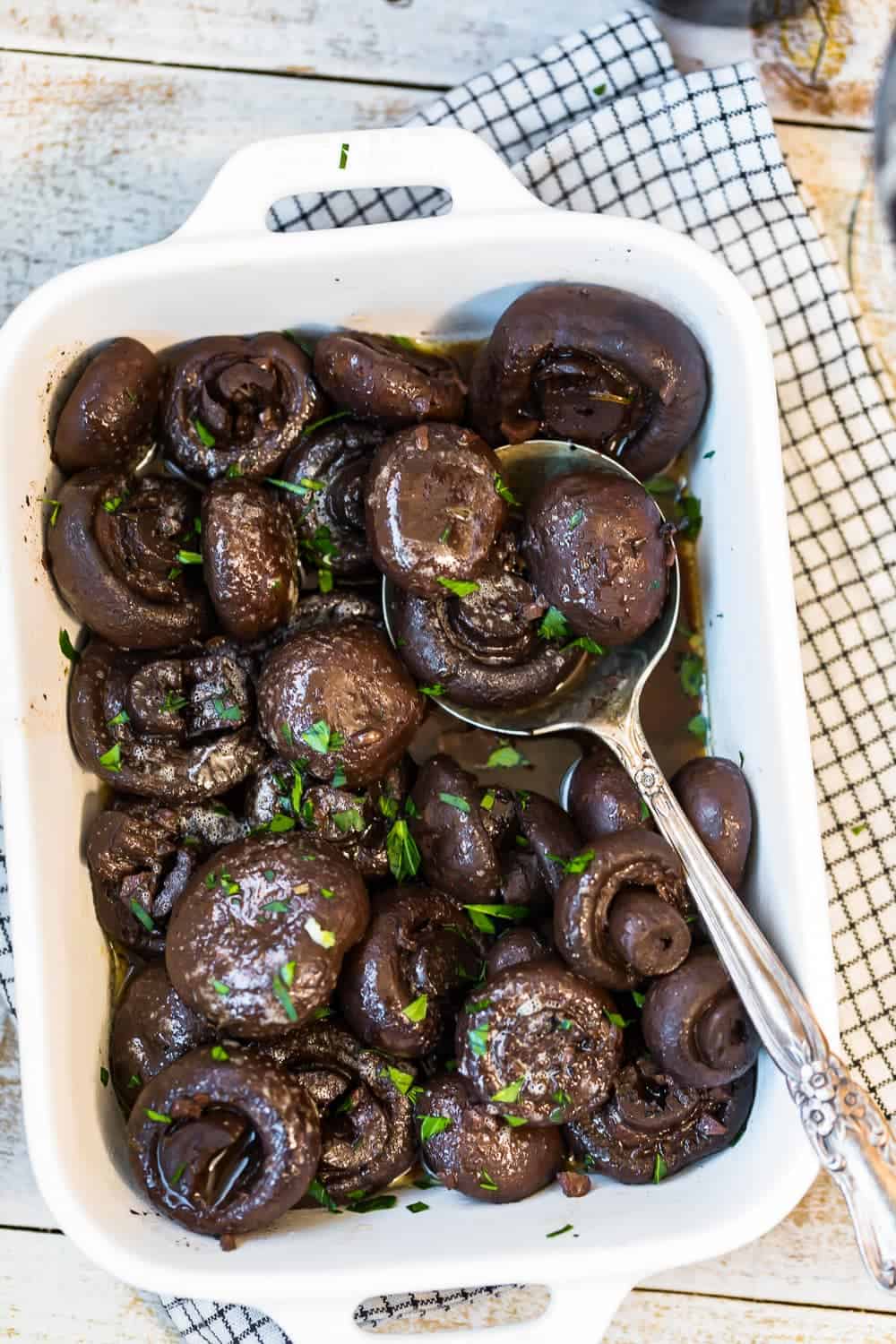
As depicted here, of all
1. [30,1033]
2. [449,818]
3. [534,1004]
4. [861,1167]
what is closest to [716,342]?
[449,818]

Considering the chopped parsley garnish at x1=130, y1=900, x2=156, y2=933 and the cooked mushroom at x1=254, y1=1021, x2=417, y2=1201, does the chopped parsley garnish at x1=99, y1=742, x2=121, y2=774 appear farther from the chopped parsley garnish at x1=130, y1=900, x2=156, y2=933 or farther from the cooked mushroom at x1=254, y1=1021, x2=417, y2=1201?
the cooked mushroom at x1=254, y1=1021, x2=417, y2=1201

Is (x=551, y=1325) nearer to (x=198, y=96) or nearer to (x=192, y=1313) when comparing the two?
(x=192, y=1313)

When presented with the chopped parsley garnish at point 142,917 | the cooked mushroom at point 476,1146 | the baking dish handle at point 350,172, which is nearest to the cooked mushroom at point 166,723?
the chopped parsley garnish at point 142,917

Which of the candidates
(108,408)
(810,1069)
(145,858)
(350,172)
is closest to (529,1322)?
(810,1069)

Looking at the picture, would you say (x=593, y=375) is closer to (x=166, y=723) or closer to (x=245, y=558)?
(x=245, y=558)

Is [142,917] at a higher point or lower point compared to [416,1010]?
higher

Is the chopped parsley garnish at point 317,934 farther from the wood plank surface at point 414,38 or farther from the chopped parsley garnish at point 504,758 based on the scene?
the wood plank surface at point 414,38
